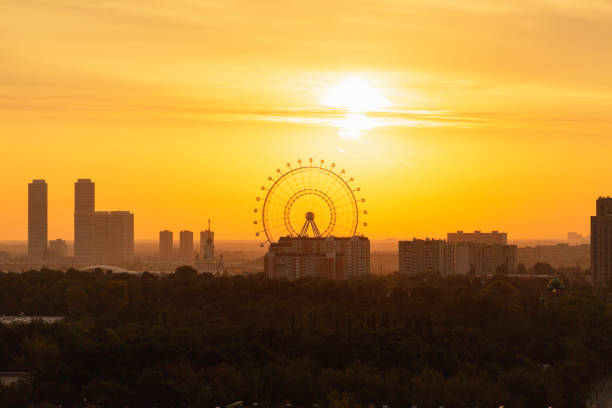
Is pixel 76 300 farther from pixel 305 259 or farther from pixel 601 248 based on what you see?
pixel 601 248

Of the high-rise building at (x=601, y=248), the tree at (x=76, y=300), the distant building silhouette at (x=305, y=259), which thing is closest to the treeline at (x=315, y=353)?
the tree at (x=76, y=300)

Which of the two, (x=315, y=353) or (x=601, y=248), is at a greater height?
(x=601, y=248)

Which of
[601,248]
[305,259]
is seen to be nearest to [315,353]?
[305,259]

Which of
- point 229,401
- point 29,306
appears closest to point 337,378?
point 229,401

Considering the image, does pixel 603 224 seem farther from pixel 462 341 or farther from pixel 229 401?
pixel 229 401

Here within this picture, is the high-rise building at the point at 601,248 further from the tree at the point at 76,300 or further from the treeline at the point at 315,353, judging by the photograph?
the tree at the point at 76,300
